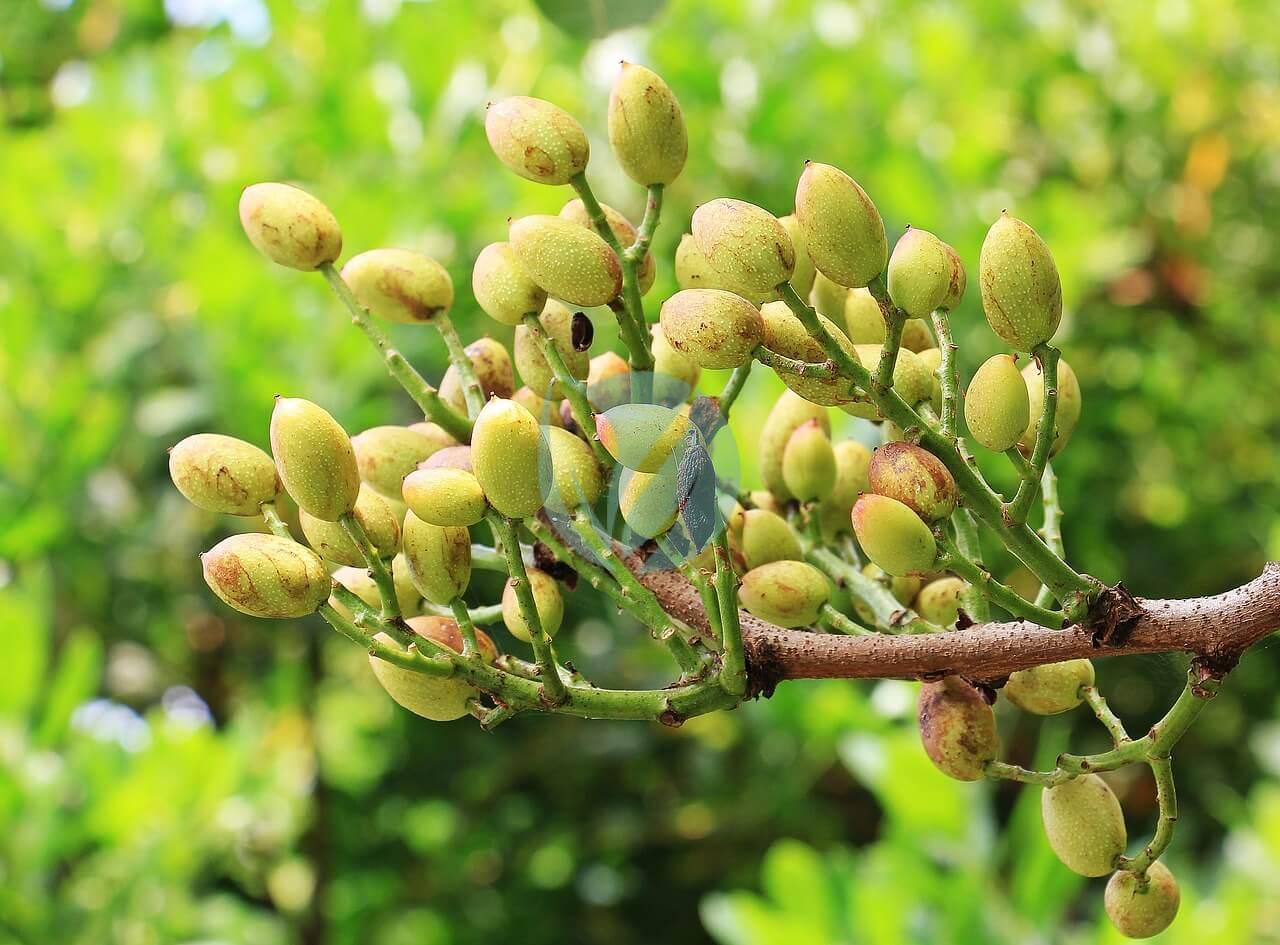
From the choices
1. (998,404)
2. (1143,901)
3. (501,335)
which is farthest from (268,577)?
(501,335)

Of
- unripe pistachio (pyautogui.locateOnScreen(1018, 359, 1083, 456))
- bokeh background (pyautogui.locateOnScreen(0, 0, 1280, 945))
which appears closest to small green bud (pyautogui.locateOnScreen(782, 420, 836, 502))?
unripe pistachio (pyautogui.locateOnScreen(1018, 359, 1083, 456))

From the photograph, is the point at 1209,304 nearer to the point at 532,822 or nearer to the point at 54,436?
the point at 532,822

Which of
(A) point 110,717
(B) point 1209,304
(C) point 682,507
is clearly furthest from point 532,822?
(C) point 682,507

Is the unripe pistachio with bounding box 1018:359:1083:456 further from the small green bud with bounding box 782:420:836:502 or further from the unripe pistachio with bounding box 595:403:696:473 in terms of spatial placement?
the unripe pistachio with bounding box 595:403:696:473

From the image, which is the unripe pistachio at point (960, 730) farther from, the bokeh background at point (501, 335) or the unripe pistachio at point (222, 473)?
the bokeh background at point (501, 335)

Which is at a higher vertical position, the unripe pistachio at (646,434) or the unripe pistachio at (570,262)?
the unripe pistachio at (570,262)

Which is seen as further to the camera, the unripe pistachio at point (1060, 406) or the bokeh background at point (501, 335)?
the bokeh background at point (501, 335)

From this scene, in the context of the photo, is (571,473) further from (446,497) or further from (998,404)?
(998,404)

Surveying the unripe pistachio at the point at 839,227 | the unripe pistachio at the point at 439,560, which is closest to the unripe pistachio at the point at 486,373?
the unripe pistachio at the point at 439,560
